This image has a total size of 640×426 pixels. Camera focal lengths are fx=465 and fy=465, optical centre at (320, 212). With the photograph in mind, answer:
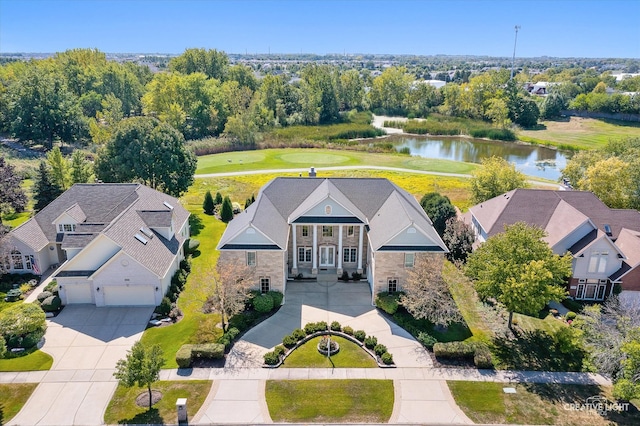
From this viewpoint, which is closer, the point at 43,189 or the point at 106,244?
the point at 106,244

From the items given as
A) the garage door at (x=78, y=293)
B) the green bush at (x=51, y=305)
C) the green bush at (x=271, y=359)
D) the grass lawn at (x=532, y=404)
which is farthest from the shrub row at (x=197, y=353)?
the grass lawn at (x=532, y=404)

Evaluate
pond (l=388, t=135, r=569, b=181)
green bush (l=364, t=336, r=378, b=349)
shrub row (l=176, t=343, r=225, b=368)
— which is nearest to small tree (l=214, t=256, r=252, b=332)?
shrub row (l=176, t=343, r=225, b=368)

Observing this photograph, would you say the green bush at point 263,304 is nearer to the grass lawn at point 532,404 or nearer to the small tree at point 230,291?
the small tree at point 230,291

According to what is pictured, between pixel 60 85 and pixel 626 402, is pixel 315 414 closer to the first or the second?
pixel 626 402

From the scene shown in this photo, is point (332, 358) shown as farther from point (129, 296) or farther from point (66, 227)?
point (66, 227)

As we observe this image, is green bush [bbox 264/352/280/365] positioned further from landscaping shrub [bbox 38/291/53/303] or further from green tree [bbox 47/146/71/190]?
green tree [bbox 47/146/71/190]

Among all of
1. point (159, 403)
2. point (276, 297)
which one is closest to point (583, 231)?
point (276, 297)

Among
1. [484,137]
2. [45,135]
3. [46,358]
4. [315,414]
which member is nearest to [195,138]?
[45,135]
